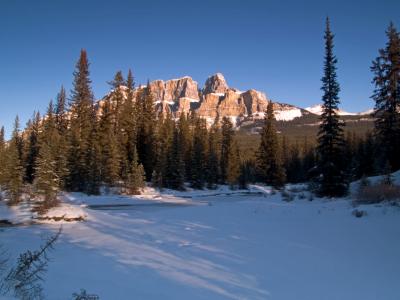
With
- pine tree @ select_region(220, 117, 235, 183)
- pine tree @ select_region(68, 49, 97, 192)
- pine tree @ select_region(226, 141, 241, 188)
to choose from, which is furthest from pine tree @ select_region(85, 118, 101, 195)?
pine tree @ select_region(220, 117, 235, 183)

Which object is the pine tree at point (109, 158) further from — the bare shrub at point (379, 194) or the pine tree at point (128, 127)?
the bare shrub at point (379, 194)

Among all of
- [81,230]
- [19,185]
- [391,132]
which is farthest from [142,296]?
[391,132]

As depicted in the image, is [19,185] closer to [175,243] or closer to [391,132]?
[175,243]

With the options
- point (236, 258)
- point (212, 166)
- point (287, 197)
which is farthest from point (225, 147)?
point (236, 258)

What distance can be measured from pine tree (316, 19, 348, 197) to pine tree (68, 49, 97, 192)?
71.1 ft

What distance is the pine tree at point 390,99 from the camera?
102 feet

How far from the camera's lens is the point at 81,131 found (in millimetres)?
42781

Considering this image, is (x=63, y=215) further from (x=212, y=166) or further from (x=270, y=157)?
(x=212, y=166)

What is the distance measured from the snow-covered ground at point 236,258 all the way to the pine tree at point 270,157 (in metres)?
35.1

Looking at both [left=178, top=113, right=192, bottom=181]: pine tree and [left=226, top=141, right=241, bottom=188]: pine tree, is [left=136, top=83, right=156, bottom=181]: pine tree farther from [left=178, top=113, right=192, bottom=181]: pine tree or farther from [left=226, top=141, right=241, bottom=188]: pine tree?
[left=226, top=141, right=241, bottom=188]: pine tree

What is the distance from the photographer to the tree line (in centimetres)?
2634

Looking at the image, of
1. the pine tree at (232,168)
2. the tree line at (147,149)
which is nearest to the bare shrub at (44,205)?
the tree line at (147,149)

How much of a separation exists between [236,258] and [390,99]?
3009 centimetres

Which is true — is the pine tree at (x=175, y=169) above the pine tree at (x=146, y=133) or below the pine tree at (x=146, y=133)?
below
